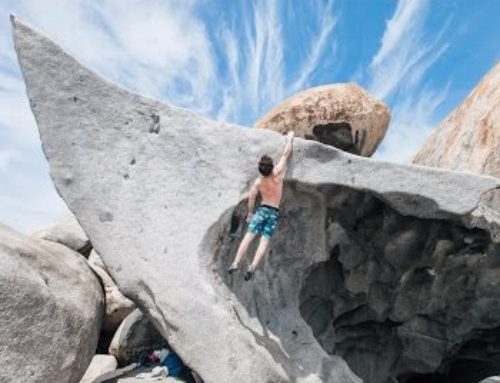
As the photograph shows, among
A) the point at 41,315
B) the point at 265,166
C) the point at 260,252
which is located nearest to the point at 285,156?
the point at 265,166

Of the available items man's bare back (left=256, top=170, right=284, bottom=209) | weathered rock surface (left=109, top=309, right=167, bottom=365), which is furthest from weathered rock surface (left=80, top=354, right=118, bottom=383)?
man's bare back (left=256, top=170, right=284, bottom=209)

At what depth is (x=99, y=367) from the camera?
25.9 feet

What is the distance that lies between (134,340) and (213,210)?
10.1 ft

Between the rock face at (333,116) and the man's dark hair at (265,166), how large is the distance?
3.96 m

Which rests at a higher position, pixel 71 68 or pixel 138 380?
pixel 71 68

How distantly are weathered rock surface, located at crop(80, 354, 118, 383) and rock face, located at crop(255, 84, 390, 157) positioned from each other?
5047mm

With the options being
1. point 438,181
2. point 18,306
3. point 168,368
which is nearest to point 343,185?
→ point 438,181

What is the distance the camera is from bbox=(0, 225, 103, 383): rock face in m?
5.38

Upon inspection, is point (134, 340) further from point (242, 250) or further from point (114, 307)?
point (242, 250)

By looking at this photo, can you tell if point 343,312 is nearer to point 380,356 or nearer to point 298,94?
point 380,356

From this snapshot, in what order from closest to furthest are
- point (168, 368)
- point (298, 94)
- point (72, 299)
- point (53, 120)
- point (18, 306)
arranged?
point (18, 306) < point (72, 299) < point (53, 120) < point (168, 368) < point (298, 94)

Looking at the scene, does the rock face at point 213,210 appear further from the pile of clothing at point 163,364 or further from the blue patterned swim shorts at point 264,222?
the pile of clothing at point 163,364

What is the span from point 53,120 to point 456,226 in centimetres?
577

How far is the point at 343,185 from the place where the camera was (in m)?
6.86
